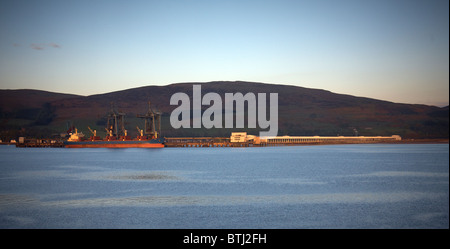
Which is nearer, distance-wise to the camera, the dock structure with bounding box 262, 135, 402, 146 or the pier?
the pier

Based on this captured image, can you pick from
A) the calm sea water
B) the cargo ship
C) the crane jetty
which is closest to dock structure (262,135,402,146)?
the crane jetty

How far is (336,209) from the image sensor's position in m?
30.3

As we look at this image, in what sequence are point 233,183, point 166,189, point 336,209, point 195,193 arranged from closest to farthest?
point 336,209, point 195,193, point 166,189, point 233,183

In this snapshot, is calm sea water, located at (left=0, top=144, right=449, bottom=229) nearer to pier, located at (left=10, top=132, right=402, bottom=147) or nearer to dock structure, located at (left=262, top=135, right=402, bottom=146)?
pier, located at (left=10, top=132, right=402, bottom=147)

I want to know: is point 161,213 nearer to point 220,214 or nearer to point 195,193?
point 220,214

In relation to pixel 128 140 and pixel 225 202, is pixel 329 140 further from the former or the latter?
pixel 225 202

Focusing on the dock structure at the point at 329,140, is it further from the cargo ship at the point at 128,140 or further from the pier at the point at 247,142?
the cargo ship at the point at 128,140

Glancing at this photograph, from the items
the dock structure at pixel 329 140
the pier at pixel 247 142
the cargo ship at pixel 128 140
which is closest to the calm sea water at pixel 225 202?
the cargo ship at pixel 128 140

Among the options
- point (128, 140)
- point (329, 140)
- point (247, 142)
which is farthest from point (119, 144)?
point (329, 140)

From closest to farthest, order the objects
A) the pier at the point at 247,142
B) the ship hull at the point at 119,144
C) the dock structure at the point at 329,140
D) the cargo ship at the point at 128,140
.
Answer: the ship hull at the point at 119,144
the cargo ship at the point at 128,140
the pier at the point at 247,142
the dock structure at the point at 329,140

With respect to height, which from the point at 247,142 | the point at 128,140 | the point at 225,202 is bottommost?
the point at 225,202

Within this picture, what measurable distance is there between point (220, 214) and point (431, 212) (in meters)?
14.7
